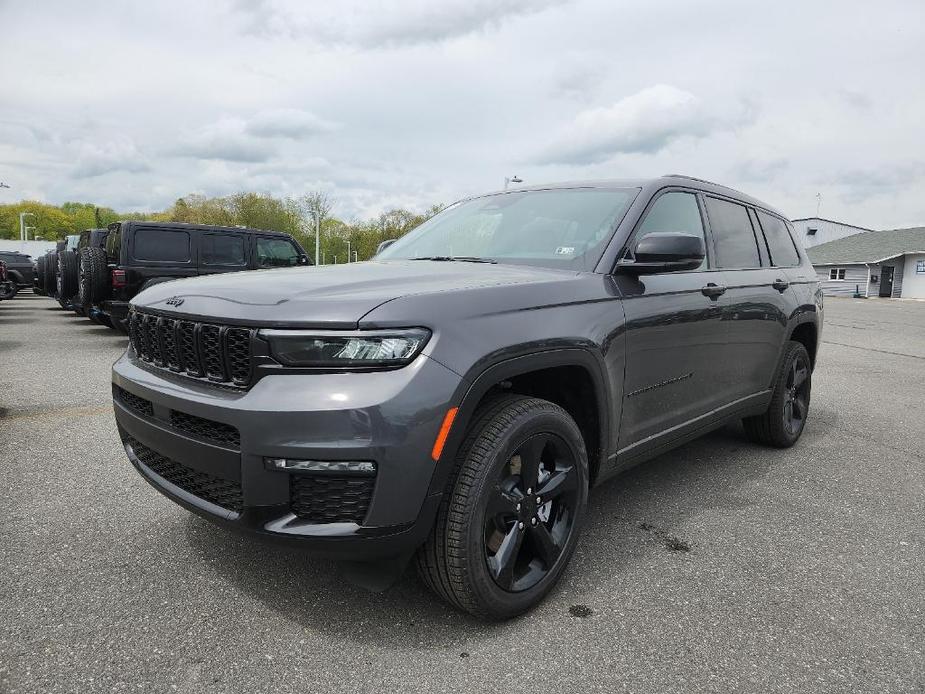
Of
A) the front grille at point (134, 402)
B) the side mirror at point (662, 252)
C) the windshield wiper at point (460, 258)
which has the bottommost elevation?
the front grille at point (134, 402)

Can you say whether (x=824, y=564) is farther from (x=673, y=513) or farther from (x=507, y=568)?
(x=507, y=568)

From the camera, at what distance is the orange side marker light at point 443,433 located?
2.05 m

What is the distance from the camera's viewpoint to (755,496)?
374 cm

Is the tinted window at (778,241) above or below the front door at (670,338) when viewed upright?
above

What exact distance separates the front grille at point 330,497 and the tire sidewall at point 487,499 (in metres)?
0.37

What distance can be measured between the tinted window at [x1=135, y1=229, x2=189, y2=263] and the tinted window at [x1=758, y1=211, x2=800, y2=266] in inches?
342

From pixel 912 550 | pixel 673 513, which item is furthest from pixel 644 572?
pixel 912 550

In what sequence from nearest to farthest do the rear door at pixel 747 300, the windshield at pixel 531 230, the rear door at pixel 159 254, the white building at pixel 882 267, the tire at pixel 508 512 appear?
the tire at pixel 508 512
the windshield at pixel 531 230
the rear door at pixel 747 300
the rear door at pixel 159 254
the white building at pixel 882 267

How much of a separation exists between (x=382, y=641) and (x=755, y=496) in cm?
242

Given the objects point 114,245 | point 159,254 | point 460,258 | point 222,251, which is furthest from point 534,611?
point 114,245

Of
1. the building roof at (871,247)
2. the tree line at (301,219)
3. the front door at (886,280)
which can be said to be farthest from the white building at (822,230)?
the tree line at (301,219)

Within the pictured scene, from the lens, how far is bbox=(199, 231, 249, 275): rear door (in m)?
10.6

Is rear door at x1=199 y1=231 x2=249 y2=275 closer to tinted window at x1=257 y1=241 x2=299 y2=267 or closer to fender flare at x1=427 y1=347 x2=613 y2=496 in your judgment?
tinted window at x1=257 y1=241 x2=299 y2=267

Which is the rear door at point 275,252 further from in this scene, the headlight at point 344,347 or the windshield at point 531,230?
the headlight at point 344,347
